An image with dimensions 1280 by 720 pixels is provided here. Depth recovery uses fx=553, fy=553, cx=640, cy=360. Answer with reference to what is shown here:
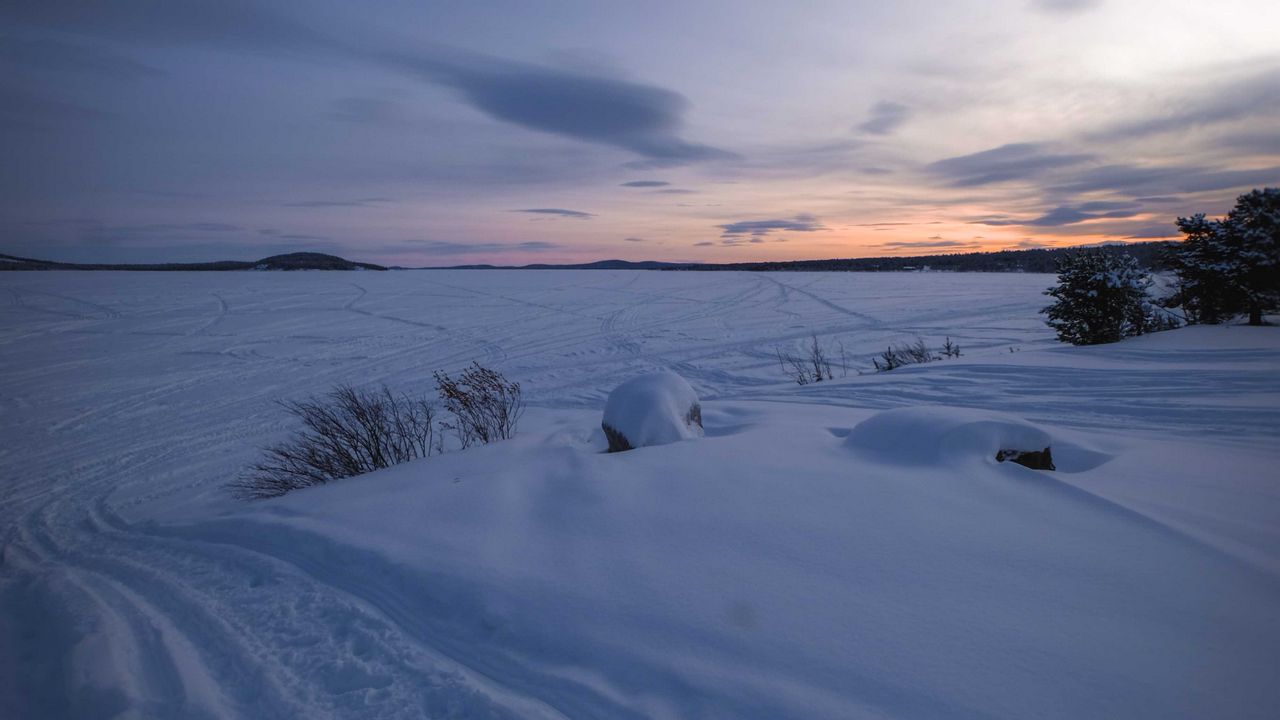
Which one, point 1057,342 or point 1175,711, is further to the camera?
point 1057,342

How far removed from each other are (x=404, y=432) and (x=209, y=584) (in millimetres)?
2726

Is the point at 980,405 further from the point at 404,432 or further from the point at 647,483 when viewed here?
the point at 404,432

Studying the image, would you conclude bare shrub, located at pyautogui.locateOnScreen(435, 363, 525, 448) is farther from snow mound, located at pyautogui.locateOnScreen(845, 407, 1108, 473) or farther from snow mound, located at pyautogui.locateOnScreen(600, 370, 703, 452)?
snow mound, located at pyautogui.locateOnScreen(845, 407, 1108, 473)

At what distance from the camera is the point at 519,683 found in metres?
1.99

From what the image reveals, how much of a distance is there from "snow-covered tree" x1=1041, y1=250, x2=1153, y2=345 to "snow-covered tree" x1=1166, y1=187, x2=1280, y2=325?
33.0 inches

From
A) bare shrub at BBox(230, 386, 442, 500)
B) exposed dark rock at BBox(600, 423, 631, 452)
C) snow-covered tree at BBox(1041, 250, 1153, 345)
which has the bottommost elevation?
bare shrub at BBox(230, 386, 442, 500)

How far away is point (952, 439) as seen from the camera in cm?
363

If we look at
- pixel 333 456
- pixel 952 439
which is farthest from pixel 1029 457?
pixel 333 456

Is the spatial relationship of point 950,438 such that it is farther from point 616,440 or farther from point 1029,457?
point 616,440

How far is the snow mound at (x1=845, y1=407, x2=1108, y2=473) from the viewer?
3566 mm

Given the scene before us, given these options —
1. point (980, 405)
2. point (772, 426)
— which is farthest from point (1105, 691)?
point (980, 405)

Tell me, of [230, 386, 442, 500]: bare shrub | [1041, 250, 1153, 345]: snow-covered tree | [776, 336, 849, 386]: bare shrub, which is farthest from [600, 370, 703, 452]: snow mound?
[1041, 250, 1153, 345]: snow-covered tree

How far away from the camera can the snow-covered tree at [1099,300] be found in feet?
31.0

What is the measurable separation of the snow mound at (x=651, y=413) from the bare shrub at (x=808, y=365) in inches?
152
